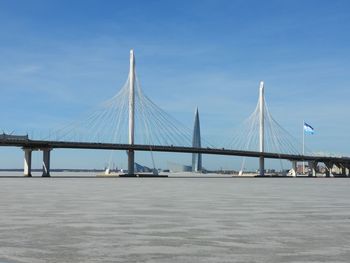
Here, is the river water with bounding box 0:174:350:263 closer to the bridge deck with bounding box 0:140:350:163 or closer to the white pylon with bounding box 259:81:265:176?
the bridge deck with bounding box 0:140:350:163

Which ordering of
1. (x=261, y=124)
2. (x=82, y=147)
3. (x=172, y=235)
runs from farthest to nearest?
1. (x=261, y=124)
2. (x=82, y=147)
3. (x=172, y=235)

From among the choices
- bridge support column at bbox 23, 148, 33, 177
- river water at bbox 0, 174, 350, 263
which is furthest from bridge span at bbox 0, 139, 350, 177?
river water at bbox 0, 174, 350, 263

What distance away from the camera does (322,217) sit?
66.2ft

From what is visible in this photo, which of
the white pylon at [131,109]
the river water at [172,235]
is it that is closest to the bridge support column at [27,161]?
the white pylon at [131,109]

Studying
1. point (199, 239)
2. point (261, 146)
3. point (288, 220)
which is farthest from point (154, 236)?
point (261, 146)

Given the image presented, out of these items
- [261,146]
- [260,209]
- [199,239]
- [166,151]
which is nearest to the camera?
[199,239]

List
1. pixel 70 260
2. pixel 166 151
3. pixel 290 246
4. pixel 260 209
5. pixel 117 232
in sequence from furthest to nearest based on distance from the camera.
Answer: pixel 166 151 < pixel 260 209 < pixel 117 232 < pixel 290 246 < pixel 70 260

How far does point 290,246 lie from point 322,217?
7528 mm

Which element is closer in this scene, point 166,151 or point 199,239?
point 199,239

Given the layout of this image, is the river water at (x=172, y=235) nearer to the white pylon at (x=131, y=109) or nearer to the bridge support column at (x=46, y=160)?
the white pylon at (x=131, y=109)

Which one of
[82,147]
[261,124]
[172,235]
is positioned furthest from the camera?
[261,124]

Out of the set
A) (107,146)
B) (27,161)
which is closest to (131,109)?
(107,146)

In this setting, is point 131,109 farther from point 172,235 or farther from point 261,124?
point 172,235

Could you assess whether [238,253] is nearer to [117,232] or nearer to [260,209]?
[117,232]
